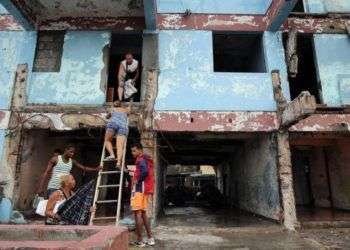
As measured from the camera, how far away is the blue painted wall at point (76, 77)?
8.24 metres

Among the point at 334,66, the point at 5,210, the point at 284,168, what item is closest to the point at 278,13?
the point at 334,66

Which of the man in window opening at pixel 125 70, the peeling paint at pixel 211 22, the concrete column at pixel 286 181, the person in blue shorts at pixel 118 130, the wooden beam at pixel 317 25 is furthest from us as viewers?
the wooden beam at pixel 317 25

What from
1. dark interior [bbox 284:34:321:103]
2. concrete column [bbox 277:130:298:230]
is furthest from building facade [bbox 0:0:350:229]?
dark interior [bbox 284:34:321:103]

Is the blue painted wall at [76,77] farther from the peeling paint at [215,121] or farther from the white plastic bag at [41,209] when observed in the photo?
the white plastic bag at [41,209]

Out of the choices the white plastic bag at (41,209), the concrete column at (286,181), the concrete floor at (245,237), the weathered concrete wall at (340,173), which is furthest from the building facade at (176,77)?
the white plastic bag at (41,209)

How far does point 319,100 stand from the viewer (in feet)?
28.7

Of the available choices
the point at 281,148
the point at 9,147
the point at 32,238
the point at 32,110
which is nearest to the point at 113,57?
the point at 32,110

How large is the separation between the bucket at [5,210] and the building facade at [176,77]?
16 centimetres

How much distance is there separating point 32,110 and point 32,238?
5.69 metres

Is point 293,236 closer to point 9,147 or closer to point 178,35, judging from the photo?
point 178,35

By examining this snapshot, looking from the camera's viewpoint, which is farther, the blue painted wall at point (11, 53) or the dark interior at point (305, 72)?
the dark interior at point (305, 72)

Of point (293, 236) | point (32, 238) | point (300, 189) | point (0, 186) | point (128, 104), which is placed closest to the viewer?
point (32, 238)

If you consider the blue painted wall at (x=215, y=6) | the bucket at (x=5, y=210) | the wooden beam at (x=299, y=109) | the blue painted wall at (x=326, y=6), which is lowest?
the bucket at (x=5, y=210)

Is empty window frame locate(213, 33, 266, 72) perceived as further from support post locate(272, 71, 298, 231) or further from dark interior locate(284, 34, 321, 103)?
dark interior locate(284, 34, 321, 103)
